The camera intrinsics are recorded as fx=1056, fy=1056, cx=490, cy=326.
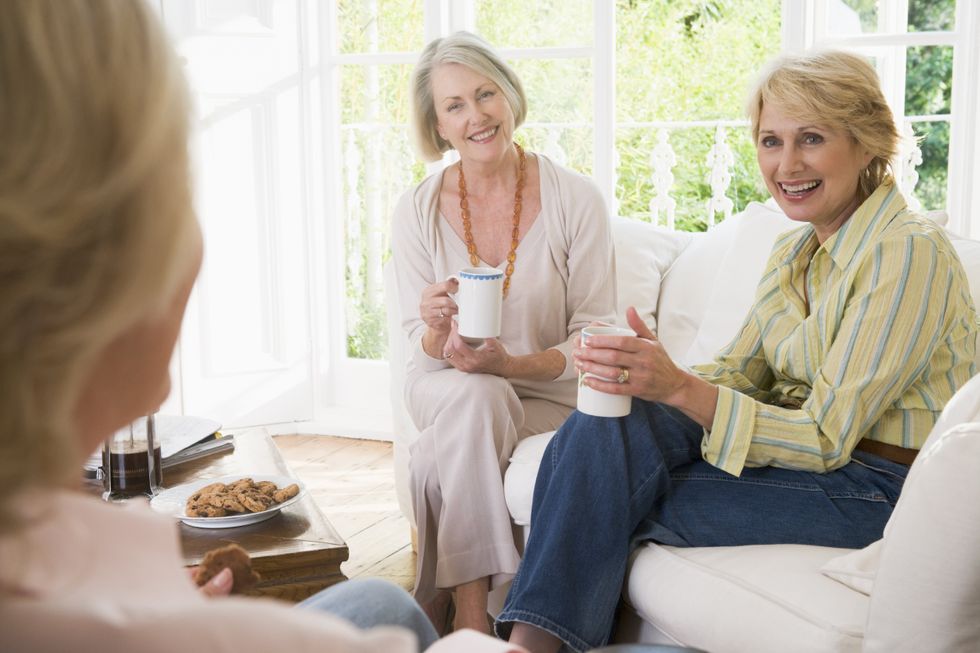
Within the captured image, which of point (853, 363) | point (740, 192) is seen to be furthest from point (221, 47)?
point (740, 192)

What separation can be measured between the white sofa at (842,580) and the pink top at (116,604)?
0.94 meters

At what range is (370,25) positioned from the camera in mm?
4039

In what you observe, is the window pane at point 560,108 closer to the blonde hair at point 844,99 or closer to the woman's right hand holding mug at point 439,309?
the woman's right hand holding mug at point 439,309

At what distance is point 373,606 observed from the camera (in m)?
0.91

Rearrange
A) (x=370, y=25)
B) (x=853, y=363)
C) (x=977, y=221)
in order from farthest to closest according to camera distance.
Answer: (x=370, y=25)
(x=977, y=221)
(x=853, y=363)

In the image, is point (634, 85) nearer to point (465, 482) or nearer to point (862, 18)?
point (862, 18)

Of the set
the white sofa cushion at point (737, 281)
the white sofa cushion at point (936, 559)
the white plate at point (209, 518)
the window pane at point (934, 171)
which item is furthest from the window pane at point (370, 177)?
the window pane at point (934, 171)

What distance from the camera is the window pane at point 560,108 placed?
12.7ft

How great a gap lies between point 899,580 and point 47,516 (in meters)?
1.09

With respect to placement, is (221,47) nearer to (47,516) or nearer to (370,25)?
(370,25)

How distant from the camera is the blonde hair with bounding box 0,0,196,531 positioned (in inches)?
16.9

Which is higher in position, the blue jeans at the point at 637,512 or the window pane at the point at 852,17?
the window pane at the point at 852,17

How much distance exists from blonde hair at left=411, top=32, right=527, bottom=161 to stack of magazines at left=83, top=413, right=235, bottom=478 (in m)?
0.92

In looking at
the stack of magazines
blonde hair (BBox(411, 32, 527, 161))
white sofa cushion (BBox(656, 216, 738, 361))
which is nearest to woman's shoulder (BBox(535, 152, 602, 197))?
blonde hair (BBox(411, 32, 527, 161))
